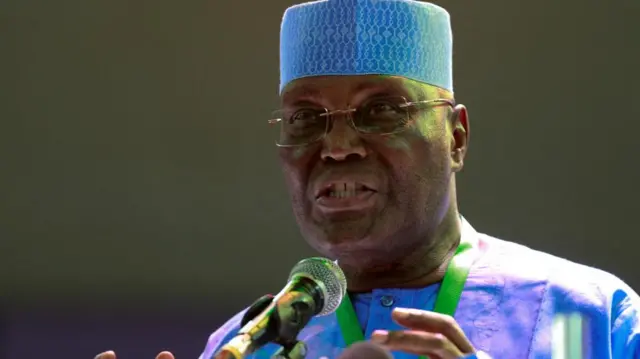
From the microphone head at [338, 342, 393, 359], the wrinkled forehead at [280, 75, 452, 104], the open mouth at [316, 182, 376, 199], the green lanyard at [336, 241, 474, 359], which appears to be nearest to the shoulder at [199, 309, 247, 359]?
the green lanyard at [336, 241, 474, 359]

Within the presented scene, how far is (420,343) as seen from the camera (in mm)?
2221

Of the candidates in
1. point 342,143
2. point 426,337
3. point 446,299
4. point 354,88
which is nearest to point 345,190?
point 342,143

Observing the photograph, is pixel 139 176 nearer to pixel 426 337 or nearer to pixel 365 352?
pixel 426 337

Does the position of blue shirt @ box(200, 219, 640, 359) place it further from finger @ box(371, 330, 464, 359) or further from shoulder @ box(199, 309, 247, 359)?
finger @ box(371, 330, 464, 359)

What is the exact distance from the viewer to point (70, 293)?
16.8 ft

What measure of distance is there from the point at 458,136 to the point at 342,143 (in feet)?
1.40

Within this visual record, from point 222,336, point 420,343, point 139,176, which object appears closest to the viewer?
point 420,343

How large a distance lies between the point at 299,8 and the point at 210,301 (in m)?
2.35

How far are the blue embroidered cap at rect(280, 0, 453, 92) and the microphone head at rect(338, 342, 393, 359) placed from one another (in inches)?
40.7

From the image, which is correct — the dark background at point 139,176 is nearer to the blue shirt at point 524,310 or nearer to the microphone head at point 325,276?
the blue shirt at point 524,310

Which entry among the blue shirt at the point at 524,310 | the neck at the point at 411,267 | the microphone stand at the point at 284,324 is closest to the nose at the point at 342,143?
the neck at the point at 411,267

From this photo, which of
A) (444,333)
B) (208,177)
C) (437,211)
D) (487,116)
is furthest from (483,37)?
(444,333)

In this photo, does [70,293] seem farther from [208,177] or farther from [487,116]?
[487,116]

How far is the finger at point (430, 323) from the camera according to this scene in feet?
7.36
